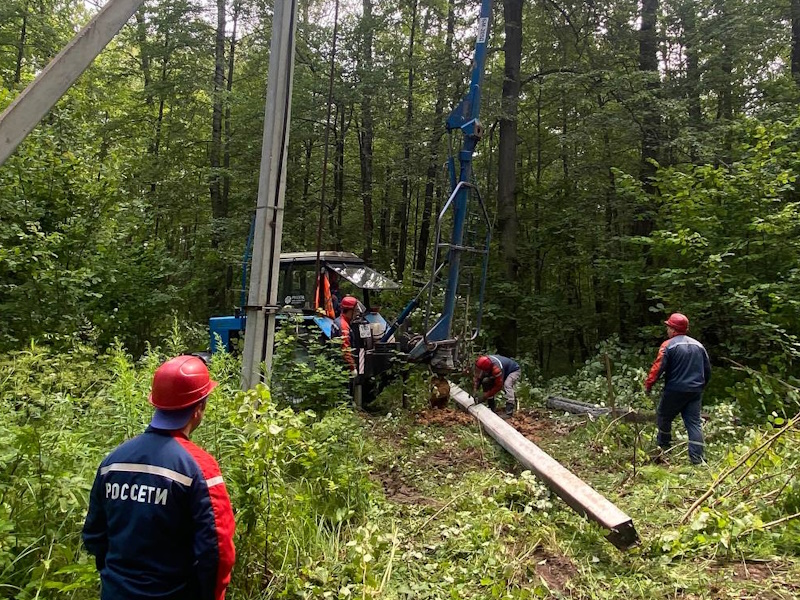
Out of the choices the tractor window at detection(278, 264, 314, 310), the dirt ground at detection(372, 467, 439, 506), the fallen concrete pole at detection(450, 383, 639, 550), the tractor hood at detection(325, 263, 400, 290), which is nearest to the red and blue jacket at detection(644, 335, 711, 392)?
the fallen concrete pole at detection(450, 383, 639, 550)

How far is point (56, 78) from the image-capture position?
285 centimetres

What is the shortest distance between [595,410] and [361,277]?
4.19 m

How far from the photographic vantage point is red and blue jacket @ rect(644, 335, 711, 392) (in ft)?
20.5

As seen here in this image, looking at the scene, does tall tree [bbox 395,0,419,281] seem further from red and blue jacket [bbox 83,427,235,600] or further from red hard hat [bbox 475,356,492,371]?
red and blue jacket [bbox 83,427,235,600]

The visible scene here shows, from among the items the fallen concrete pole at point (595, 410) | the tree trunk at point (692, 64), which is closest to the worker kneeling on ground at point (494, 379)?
the fallen concrete pole at point (595, 410)

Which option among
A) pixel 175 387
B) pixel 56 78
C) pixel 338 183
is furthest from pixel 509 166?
pixel 175 387

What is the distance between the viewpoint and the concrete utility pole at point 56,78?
2713mm

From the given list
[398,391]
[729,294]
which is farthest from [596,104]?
[398,391]

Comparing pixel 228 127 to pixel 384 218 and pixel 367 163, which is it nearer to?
pixel 367 163

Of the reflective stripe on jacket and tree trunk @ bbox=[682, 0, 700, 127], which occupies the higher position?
tree trunk @ bbox=[682, 0, 700, 127]

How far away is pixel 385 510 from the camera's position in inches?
186

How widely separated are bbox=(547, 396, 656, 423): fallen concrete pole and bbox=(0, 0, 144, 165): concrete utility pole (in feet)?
20.2

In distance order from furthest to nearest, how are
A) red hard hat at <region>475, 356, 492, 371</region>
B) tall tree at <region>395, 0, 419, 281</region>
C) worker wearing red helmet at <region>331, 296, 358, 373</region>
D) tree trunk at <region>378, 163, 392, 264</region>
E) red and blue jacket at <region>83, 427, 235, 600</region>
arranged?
tree trunk at <region>378, 163, 392, 264</region> → tall tree at <region>395, 0, 419, 281</region> → red hard hat at <region>475, 356, 492, 371</region> → worker wearing red helmet at <region>331, 296, 358, 373</region> → red and blue jacket at <region>83, 427, 235, 600</region>

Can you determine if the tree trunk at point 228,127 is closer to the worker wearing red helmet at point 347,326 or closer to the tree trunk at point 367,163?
the tree trunk at point 367,163
